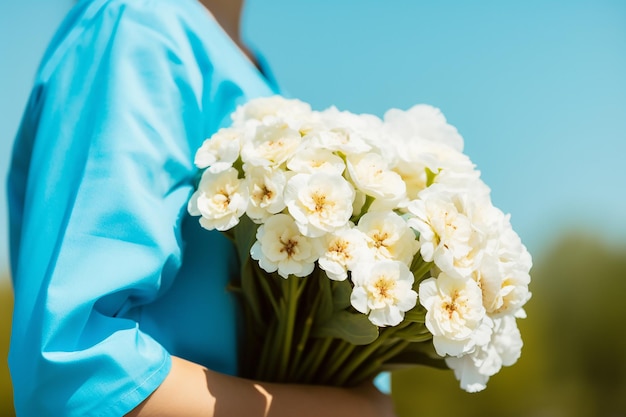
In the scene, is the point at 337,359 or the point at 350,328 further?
the point at 337,359

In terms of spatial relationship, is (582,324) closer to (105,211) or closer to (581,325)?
(581,325)

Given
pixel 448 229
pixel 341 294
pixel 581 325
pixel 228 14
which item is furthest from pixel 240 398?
pixel 581 325

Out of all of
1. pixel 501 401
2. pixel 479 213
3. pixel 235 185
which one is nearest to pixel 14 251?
pixel 235 185

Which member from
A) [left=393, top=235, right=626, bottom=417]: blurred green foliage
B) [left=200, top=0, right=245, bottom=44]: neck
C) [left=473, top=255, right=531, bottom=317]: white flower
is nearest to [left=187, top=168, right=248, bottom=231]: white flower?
[left=473, top=255, right=531, bottom=317]: white flower

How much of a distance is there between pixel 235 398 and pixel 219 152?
0.44m

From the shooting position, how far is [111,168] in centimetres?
136

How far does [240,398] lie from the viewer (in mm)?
1396

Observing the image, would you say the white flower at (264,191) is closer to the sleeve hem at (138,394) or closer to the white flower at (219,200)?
the white flower at (219,200)

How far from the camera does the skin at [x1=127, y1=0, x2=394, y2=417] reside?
1327 millimetres

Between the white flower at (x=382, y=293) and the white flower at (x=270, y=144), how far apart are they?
252 millimetres

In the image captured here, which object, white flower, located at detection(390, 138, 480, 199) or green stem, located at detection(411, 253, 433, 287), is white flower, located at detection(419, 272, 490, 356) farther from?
white flower, located at detection(390, 138, 480, 199)

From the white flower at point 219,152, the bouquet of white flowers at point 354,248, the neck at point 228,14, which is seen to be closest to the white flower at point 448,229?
Result: the bouquet of white flowers at point 354,248

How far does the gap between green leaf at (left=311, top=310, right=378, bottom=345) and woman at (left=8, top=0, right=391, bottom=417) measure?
0.44ft

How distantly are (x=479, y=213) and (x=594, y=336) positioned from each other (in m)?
31.3
